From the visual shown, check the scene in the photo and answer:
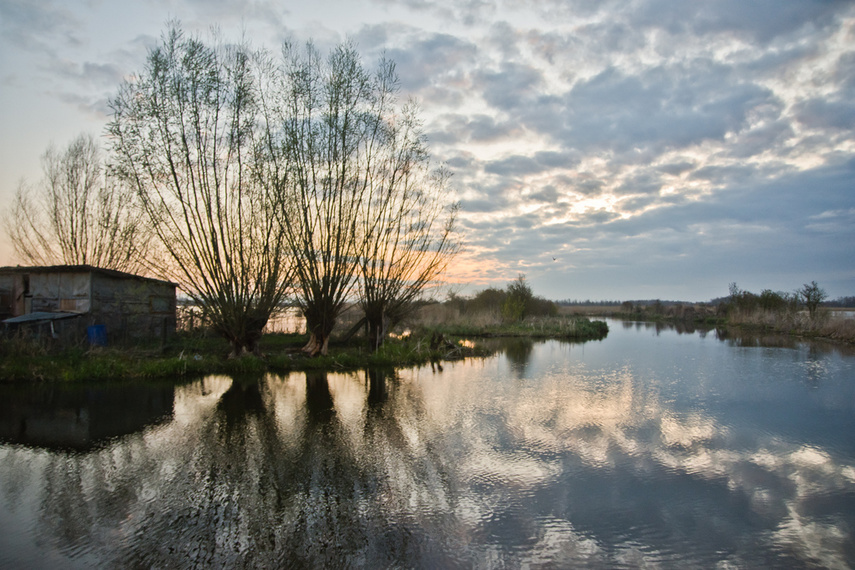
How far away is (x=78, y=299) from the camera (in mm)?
16406

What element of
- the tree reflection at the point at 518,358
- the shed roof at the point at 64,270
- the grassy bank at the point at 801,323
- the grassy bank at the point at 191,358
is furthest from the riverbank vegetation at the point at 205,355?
the grassy bank at the point at 801,323

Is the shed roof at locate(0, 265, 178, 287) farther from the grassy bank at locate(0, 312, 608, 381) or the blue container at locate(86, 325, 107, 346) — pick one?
the grassy bank at locate(0, 312, 608, 381)

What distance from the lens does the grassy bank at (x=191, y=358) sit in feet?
36.4

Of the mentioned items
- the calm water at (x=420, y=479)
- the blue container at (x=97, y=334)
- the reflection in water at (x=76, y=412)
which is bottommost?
the calm water at (x=420, y=479)

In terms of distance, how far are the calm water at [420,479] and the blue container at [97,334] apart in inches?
249

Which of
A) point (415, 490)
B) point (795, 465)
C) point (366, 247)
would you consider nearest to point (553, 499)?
point (415, 490)

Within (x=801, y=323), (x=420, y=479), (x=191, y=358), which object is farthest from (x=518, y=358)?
(x=801, y=323)

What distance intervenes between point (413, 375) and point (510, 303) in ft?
88.4

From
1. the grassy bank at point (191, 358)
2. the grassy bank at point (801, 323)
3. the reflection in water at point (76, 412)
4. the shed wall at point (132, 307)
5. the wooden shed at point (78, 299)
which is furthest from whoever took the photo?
the grassy bank at point (801, 323)

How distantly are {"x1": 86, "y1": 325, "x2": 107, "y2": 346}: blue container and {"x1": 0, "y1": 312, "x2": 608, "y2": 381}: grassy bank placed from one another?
5.16ft

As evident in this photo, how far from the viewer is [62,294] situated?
16578 millimetres

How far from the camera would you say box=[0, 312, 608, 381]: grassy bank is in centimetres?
1109

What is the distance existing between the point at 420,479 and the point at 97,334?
15163mm

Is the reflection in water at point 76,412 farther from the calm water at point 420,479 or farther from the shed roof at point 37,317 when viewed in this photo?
the shed roof at point 37,317
